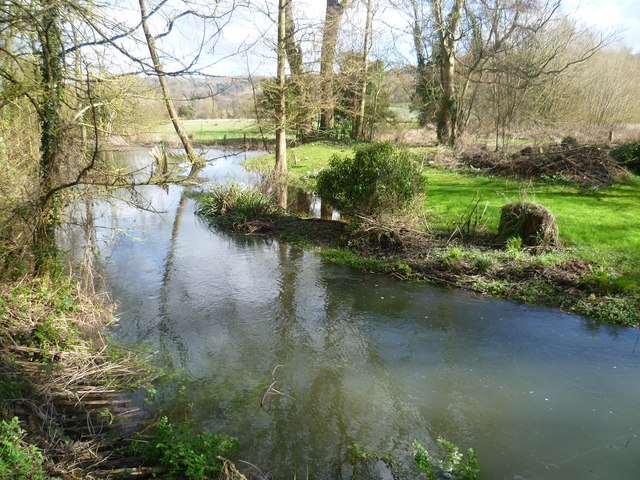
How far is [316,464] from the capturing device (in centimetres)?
401

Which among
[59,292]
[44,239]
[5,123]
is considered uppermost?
[5,123]

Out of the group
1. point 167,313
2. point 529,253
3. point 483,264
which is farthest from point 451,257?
point 167,313

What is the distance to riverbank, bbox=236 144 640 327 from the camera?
7305 millimetres

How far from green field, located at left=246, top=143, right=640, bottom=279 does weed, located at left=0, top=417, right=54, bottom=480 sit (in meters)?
8.89

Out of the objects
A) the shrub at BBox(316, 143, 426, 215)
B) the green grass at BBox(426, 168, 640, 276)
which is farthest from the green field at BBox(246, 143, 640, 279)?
the shrub at BBox(316, 143, 426, 215)

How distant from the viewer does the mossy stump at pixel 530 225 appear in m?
8.87

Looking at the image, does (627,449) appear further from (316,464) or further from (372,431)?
(316,464)

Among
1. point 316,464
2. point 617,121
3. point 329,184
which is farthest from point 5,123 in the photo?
point 617,121

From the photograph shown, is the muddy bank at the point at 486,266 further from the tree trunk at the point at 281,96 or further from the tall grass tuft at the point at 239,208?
the tree trunk at the point at 281,96

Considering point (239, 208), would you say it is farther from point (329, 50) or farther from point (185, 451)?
point (329, 50)

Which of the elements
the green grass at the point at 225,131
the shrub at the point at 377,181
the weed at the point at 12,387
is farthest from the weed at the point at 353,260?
the green grass at the point at 225,131

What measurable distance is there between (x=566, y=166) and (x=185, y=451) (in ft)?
50.9

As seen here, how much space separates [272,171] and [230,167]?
428 inches

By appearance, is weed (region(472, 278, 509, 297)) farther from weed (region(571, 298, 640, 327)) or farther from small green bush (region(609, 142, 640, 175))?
small green bush (region(609, 142, 640, 175))
